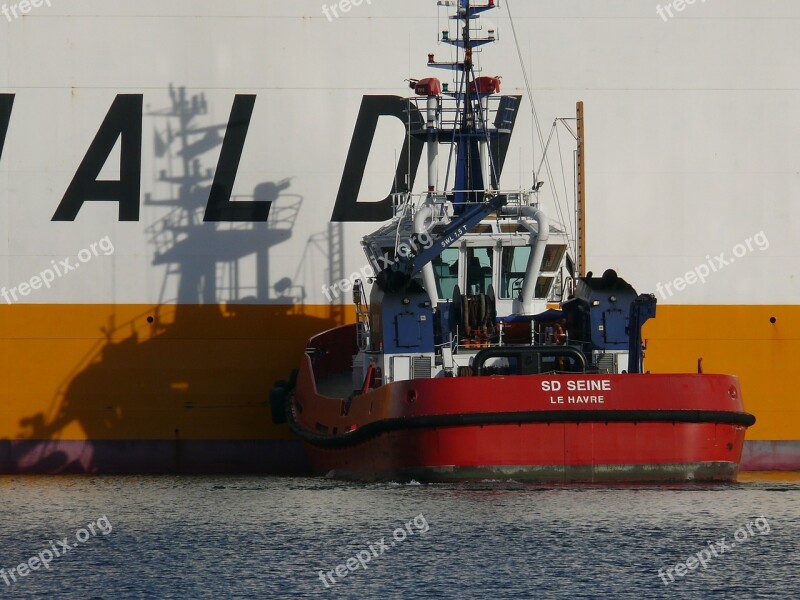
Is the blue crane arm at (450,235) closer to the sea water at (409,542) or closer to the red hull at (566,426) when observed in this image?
the red hull at (566,426)

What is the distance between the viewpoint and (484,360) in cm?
1998

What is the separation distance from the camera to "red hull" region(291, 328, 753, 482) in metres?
19.4

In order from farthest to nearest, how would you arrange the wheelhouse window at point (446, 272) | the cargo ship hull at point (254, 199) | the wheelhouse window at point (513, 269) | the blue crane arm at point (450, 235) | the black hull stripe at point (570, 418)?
1. the cargo ship hull at point (254, 199)
2. the wheelhouse window at point (446, 272)
3. the wheelhouse window at point (513, 269)
4. the blue crane arm at point (450, 235)
5. the black hull stripe at point (570, 418)

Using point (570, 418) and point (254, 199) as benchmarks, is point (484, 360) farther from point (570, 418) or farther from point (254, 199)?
point (254, 199)

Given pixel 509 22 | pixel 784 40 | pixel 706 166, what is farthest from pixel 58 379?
pixel 784 40

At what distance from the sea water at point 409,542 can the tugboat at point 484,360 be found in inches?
18.2

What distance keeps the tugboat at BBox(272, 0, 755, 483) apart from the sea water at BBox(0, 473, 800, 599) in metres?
0.46

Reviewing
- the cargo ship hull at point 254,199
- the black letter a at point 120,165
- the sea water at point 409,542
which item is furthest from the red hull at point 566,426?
the black letter a at point 120,165

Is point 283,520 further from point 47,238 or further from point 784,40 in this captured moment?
point 784,40

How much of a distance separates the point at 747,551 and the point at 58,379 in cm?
1130

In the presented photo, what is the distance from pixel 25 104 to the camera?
80.4ft

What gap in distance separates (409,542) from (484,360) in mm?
3059

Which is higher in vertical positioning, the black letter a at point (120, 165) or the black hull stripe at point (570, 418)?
the black letter a at point (120, 165)

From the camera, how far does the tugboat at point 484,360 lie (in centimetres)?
1941
